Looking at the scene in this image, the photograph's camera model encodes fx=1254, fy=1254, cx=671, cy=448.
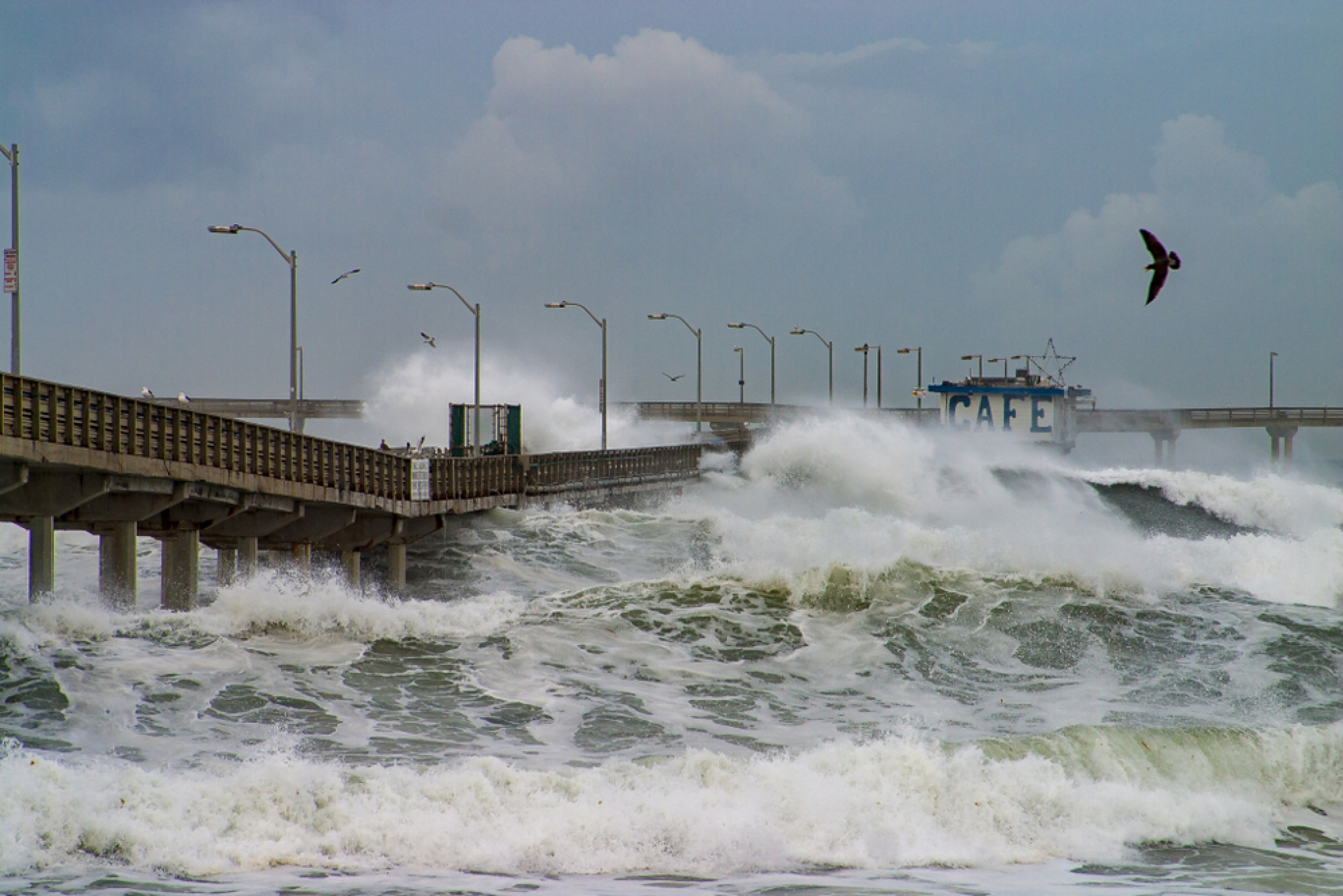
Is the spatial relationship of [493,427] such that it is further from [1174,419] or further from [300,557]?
[1174,419]

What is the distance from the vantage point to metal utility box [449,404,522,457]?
44.2m

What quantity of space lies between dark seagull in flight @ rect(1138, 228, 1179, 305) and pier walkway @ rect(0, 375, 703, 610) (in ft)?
53.5

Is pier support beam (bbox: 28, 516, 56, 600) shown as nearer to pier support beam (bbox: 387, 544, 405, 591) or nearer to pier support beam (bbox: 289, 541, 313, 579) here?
pier support beam (bbox: 289, 541, 313, 579)

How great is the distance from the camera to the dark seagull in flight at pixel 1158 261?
52.5 ft

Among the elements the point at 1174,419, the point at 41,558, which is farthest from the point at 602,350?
the point at 1174,419

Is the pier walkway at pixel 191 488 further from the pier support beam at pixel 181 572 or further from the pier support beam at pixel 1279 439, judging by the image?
the pier support beam at pixel 1279 439

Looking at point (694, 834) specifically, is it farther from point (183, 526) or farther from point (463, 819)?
point (183, 526)

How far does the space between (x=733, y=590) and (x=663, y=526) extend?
618 inches

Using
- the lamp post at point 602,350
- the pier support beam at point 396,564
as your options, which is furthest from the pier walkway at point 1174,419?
the pier support beam at point 396,564

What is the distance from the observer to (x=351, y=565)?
31.5m

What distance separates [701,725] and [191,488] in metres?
11.8

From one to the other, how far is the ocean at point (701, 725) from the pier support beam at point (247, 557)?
150 centimetres

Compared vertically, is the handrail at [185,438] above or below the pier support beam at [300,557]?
above

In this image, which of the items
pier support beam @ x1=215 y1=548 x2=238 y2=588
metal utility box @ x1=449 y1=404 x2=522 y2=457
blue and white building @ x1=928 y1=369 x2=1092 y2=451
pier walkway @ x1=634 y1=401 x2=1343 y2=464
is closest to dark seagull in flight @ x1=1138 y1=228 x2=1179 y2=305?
pier support beam @ x1=215 y1=548 x2=238 y2=588
